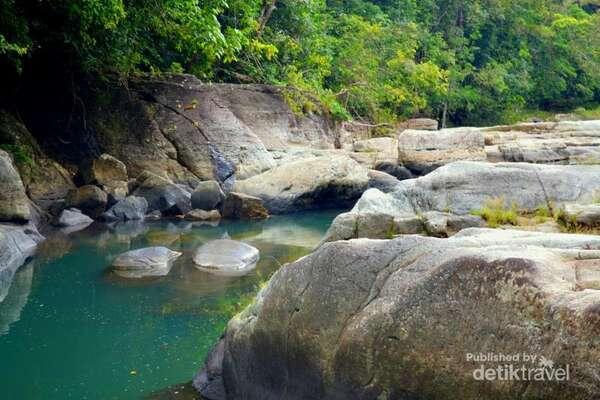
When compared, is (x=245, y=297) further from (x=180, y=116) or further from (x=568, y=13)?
(x=568, y=13)

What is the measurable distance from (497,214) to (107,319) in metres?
4.99

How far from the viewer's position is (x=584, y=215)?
793cm

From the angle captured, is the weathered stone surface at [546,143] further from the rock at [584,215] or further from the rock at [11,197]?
the rock at [11,197]

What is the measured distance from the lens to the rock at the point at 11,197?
1402cm

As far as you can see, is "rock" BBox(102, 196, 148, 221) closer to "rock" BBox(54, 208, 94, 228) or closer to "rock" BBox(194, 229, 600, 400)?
"rock" BBox(54, 208, 94, 228)

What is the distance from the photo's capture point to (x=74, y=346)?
8633 mm

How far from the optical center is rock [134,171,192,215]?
18453 mm

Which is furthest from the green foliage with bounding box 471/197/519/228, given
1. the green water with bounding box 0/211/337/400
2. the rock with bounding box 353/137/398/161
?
the rock with bounding box 353/137/398/161

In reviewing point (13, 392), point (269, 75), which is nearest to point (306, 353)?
point (13, 392)

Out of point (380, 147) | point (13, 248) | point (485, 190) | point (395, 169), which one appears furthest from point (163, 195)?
point (485, 190)

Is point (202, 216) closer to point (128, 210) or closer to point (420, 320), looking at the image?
point (128, 210)

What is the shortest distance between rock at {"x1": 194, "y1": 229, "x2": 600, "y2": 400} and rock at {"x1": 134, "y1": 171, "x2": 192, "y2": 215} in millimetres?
12381

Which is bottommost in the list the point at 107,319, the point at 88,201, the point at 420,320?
the point at 88,201

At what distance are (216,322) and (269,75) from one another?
1598cm
